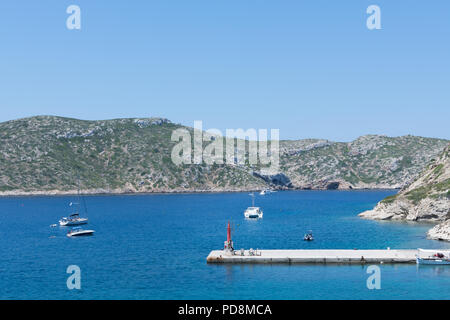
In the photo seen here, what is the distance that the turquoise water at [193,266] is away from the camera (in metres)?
59.1

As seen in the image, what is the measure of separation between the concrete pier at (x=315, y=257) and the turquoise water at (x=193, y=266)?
183 cm

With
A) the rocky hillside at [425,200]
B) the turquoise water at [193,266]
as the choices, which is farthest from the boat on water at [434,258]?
the rocky hillside at [425,200]

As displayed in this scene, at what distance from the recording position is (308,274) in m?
66.7

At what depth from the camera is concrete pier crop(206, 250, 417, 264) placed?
72.8 metres

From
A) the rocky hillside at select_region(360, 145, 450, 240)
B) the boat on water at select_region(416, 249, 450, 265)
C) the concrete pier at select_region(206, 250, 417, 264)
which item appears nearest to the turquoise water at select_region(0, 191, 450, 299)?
the boat on water at select_region(416, 249, 450, 265)

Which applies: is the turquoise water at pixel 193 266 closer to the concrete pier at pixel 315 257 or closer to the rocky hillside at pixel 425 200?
the concrete pier at pixel 315 257

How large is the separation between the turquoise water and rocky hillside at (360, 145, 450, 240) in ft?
24.5

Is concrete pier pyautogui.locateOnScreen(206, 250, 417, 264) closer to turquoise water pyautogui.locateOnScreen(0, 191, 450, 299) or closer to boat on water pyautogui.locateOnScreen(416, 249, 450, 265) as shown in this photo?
boat on water pyautogui.locateOnScreen(416, 249, 450, 265)

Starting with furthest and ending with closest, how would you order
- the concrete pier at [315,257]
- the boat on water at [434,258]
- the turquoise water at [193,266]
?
the concrete pier at [315,257] < the boat on water at [434,258] < the turquoise water at [193,266]

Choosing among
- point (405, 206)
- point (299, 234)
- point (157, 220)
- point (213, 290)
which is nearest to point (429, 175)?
point (405, 206)

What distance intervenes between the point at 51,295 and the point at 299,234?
64.7 m

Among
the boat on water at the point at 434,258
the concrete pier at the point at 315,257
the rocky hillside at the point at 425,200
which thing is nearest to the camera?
the boat on water at the point at 434,258

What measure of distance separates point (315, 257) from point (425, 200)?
214 ft

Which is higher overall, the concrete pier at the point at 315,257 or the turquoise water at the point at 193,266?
the concrete pier at the point at 315,257
